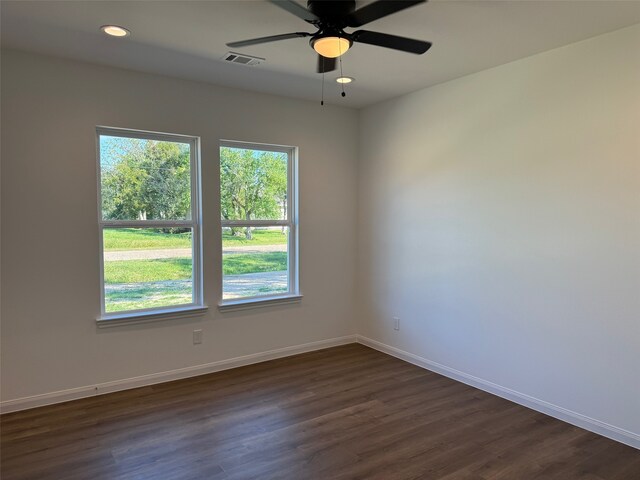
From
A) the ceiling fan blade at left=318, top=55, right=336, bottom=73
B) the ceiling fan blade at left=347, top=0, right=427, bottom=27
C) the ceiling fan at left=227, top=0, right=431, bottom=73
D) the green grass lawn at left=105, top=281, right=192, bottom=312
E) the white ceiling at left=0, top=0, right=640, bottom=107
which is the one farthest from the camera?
the green grass lawn at left=105, top=281, right=192, bottom=312

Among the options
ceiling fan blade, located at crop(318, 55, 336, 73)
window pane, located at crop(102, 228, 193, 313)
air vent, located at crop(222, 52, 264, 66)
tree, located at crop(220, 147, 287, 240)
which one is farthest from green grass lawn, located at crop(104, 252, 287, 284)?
ceiling fan blade, located at crop(318, 55, 336, 73)

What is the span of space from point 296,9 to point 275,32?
76 cm

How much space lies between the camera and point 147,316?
3617mm

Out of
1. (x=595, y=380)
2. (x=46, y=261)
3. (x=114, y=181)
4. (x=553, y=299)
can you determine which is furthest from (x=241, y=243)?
(x=595, y=380)

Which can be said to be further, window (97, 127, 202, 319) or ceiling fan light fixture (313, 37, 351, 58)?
window (97, 127, 202, 319)

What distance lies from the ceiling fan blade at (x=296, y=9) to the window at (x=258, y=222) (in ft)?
6.61

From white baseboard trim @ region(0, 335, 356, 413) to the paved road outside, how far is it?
100 centimetres

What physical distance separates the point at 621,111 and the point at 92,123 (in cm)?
372

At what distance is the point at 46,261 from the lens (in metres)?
3.21

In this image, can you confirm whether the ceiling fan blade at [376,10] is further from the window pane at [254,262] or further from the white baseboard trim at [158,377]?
the white baseboard trim at [158,377]

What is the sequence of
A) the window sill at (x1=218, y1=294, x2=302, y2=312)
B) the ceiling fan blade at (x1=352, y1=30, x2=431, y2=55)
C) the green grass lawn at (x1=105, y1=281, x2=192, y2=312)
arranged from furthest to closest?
the window sill at (x1=218, y1=294, x2=302, y2=312) < the green grass lawn at (x1=105, y1=281, x2=192, y2=312) < the ceiling fan blade at (x1=352, y1=30, x2=431, y2=55)

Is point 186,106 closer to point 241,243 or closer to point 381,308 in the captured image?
point 241,243

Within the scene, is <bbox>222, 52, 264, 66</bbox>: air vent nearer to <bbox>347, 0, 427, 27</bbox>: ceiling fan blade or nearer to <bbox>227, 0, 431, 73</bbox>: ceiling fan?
<bbox>227, 0, 431, 73</bbox>: ceiling fan

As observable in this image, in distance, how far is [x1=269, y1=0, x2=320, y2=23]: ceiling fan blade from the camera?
6.44 ft
